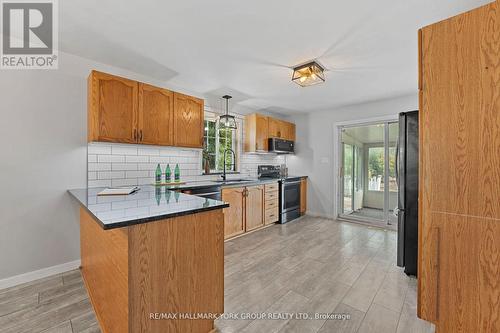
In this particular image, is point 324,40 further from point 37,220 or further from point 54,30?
point 37,220

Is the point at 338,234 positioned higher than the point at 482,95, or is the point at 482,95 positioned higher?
the point at 482,95

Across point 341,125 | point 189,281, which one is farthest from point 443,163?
point 341,125

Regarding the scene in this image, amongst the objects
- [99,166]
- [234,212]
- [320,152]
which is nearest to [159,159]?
[99,166]

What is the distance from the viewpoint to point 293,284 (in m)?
2.12

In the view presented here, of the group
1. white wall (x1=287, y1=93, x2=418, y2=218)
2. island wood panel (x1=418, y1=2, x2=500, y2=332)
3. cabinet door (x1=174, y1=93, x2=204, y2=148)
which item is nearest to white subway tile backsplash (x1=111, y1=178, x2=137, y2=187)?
cabinet door (x1=174, y1=93, x2=204, y2=148)

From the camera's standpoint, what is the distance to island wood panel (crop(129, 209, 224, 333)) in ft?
3.82

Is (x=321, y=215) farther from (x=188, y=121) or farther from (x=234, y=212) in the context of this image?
(x=188, y=121)

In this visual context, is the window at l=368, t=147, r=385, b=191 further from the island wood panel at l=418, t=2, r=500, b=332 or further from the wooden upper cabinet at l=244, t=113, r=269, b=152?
the island wood panel at l=418, t=2, r=500, b=332

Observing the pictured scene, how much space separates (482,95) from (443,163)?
338 millimetres

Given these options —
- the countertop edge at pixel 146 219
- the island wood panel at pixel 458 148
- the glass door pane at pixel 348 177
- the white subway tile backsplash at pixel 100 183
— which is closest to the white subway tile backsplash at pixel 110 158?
the white subway tile backsplash at pixel 100 183

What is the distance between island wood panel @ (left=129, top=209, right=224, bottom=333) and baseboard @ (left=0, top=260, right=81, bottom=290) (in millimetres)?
1881

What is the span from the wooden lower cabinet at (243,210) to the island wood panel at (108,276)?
1715mm

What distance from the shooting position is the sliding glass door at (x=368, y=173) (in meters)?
4.08

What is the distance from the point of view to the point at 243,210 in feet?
11.6
